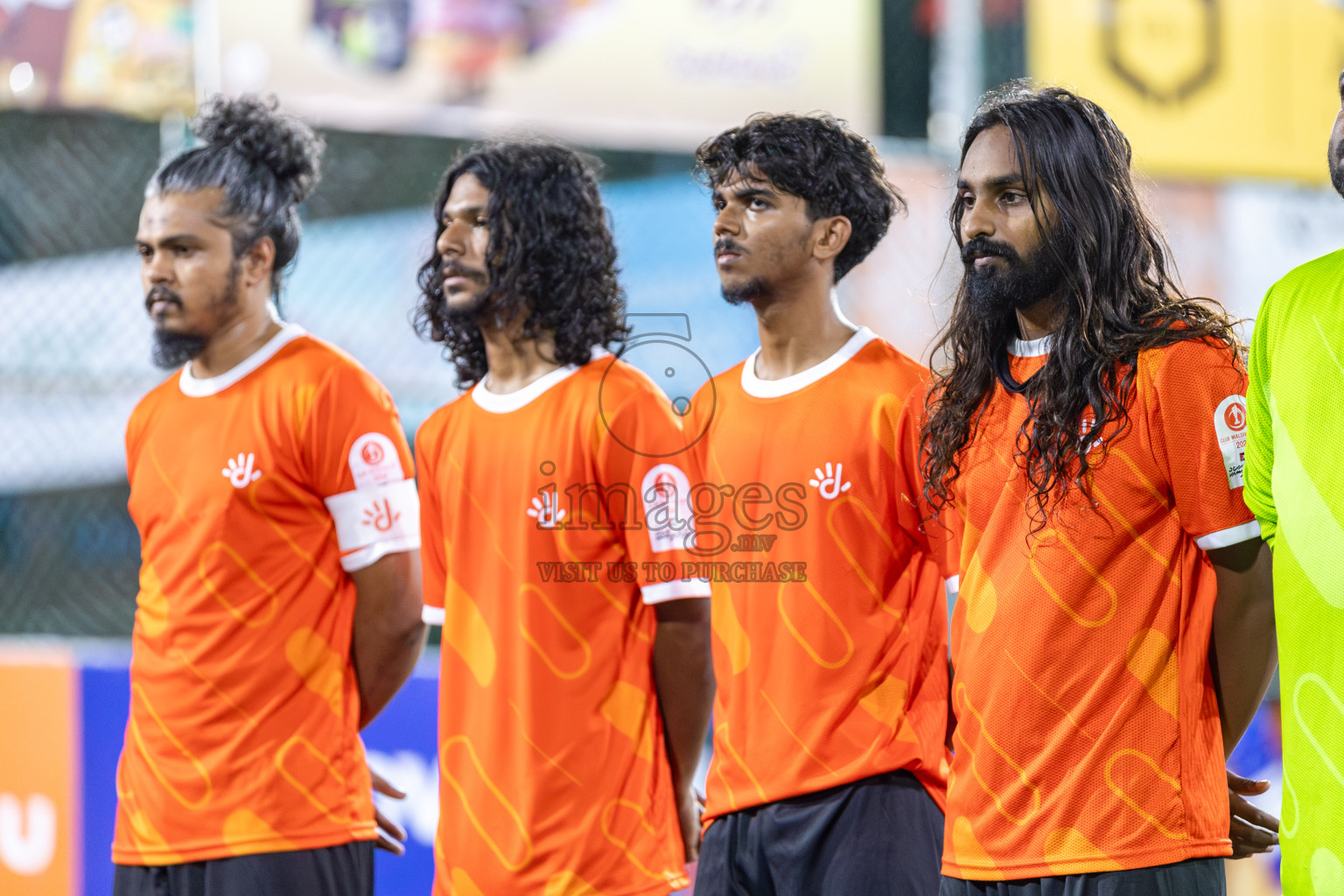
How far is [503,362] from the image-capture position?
11.0 feet

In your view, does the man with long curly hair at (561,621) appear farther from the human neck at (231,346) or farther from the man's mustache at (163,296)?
the man's mustache at (163,296)

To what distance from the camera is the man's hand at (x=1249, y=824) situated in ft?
8.54

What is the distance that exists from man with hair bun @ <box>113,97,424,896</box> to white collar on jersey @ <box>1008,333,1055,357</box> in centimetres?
145

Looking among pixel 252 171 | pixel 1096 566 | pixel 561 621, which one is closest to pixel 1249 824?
pixel 1096 566

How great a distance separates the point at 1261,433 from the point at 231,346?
2394 millimetres

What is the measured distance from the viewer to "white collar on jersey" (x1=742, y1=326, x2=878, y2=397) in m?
3.11

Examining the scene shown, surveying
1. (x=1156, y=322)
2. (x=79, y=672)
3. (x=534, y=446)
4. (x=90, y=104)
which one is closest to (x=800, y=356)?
(x=534, y=446)

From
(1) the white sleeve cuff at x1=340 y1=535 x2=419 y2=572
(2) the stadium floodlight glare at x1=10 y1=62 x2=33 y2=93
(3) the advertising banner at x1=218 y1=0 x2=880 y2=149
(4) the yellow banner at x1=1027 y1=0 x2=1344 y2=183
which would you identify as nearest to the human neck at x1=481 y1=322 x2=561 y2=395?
(1) the white sleeve cuff at x1=340 y1=535 x2=419 y2=572

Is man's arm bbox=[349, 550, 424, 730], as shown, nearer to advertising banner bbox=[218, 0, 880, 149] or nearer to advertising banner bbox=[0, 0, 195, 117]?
advertising banner bbox=[0, 0, 195, 117]

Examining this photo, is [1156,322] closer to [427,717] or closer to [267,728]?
[267,728]

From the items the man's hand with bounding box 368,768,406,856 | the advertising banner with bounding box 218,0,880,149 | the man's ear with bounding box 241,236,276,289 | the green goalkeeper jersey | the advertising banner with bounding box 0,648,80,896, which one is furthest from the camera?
the advertising banner with bounding box 218,0,880,149

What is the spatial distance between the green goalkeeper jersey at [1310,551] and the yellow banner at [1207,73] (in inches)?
182

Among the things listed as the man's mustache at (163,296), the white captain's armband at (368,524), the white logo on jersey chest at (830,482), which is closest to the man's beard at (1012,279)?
the white logo on jersey chest at (830,482)

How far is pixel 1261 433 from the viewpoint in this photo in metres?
2.17
